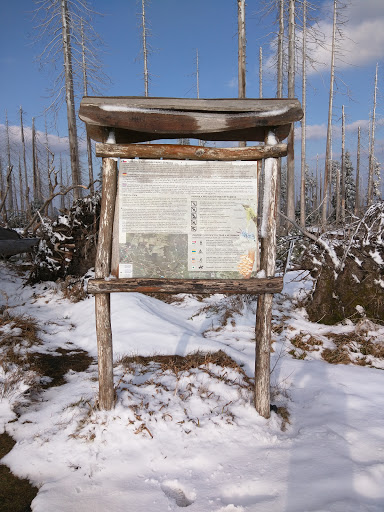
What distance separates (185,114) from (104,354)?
243cm

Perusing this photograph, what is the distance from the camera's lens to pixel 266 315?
315 centimetres

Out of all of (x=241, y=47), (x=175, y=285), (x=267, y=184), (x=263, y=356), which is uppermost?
(x=241, y=47)

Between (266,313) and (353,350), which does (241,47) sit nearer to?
(353,350)

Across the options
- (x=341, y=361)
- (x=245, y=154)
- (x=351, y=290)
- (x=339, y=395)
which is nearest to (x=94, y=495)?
(x=339, y=395)

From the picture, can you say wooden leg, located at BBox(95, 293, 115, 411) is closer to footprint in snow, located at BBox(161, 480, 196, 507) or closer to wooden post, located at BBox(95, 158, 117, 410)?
wooden post, located at BBox(95, 158, 117, 410)

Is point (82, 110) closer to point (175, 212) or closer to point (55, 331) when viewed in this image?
point (175, 212)

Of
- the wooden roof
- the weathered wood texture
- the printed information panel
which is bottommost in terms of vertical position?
the printed information panel

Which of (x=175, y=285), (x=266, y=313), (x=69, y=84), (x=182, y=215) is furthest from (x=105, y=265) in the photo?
(x=69, y=84)

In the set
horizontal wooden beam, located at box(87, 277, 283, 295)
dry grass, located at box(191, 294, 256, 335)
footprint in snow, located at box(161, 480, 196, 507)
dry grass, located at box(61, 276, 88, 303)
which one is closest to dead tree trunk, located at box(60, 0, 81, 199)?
dry grass, located at box(61, 276, 88, 303)

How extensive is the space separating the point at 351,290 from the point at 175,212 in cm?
411

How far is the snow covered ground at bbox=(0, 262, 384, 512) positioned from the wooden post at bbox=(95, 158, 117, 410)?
216 millimetres

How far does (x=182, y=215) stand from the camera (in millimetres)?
2951

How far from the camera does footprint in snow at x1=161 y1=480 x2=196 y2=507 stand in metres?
2.26

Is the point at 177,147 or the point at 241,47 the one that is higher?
the point at 241,47
